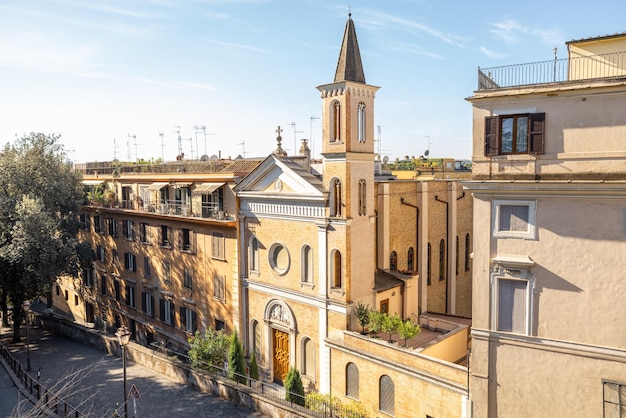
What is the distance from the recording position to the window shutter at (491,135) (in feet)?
44.6

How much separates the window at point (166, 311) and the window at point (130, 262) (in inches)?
160

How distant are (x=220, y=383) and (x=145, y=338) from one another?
50.0 ft

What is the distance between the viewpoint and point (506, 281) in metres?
13.6

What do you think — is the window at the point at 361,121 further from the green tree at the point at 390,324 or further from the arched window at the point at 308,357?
the arched window at the point at 308,357

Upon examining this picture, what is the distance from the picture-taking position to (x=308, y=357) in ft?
73.8

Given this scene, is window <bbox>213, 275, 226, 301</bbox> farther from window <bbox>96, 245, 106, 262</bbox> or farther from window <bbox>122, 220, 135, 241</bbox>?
window <bbox>96, 245, 106, 262</bbox>

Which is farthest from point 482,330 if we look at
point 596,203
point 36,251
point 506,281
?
point 36,251

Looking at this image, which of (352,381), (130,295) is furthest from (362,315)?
(130,295)

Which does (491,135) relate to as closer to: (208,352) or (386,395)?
(386,395)

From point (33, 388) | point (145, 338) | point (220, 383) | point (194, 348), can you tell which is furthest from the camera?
point (145, 338)

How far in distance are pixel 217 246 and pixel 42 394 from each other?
10491 mm

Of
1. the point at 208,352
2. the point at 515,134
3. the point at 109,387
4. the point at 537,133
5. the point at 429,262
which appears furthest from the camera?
the point at 429,262

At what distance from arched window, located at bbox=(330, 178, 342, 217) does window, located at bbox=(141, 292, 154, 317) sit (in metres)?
17.2

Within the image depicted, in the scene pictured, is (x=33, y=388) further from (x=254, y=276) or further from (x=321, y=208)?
(x=321, y=208)
